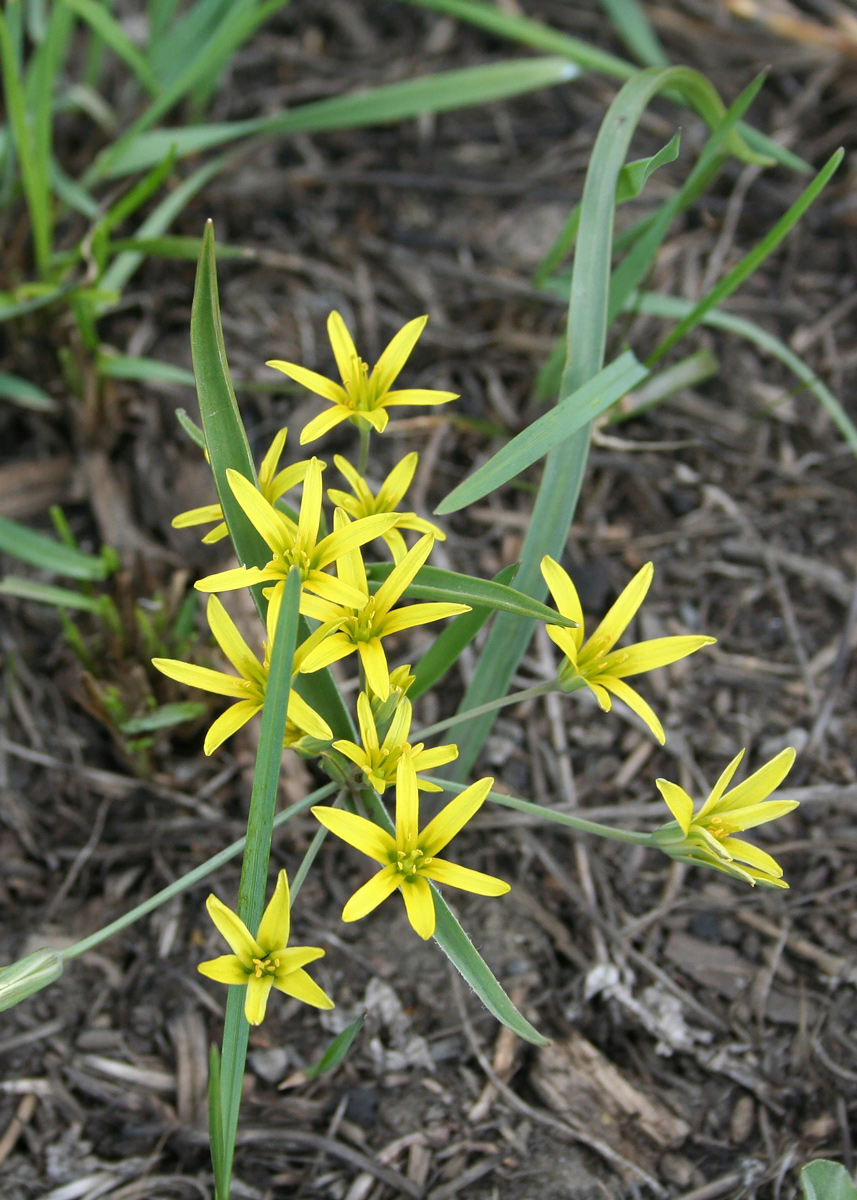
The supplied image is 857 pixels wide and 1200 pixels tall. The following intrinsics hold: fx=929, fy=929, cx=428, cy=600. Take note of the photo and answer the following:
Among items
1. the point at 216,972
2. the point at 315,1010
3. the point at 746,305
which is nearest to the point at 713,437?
the point at 746,305

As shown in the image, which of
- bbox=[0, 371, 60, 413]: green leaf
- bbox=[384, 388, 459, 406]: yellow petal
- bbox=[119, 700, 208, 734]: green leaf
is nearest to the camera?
bbox=[384, 388, 459, 406]: yellow petal

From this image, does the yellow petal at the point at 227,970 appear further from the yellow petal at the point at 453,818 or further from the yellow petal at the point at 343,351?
the yellow petal at the point at 343,351

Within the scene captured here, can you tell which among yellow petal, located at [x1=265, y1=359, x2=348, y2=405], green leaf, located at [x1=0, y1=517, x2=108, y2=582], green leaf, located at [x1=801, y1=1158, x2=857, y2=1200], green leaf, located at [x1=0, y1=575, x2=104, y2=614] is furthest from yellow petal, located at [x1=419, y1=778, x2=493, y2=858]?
green leaf, located at [x1=0, y1=517, x2=108, y2=582]

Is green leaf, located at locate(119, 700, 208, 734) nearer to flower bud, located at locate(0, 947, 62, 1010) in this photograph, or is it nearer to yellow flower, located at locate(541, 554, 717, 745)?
flower bud, located at locate(0, 947, 62, 1010)

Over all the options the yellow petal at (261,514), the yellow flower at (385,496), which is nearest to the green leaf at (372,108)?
the yellow flower at (385,496)

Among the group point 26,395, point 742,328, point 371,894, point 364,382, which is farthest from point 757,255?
point 26,395

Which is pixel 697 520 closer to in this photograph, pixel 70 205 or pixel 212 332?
pixel 212 332

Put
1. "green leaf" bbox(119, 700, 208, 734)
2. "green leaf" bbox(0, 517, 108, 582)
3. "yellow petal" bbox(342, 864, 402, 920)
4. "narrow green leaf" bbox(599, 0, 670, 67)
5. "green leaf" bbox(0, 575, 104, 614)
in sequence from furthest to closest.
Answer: "narrow green leaf" bbox(599, 0, 670, 67) < "green leaf" bbox(0, 517, 108, 582) < "green leaf" bbox(0, 575, 104, 614) < "green leaf" bbox(119, 700, 208, 734) < "yellow petal" bbox(342, 864, 402, 920)
